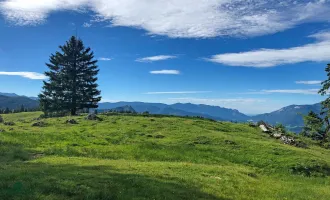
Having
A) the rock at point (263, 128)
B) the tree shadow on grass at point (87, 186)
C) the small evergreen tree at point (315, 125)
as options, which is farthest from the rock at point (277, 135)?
the tree shadow on grass at point (87, 186)

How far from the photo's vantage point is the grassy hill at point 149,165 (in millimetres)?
16344

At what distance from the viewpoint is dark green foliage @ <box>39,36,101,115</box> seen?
74125 millimetres

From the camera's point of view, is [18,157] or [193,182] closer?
[193,182]

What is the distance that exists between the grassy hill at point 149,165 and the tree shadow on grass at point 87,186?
42 millimetres

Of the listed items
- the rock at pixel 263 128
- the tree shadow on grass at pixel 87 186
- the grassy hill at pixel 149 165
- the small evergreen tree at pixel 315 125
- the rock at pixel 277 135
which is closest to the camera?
the tree shadow on grass at pixel 87 186

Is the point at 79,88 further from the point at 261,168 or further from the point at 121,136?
the point at 261,168

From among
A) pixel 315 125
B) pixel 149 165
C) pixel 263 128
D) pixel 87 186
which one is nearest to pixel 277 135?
pixel 263 128

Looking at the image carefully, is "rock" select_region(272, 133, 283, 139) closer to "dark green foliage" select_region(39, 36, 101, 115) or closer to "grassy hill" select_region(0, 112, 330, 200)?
"grassy hill" select_region(0, 112, 330, 200)

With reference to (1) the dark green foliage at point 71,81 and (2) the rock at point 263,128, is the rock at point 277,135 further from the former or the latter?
(1) the dark green foliage at point 71,81

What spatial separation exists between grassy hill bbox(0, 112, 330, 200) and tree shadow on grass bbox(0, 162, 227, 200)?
42mm

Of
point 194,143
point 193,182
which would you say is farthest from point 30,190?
point 194,143

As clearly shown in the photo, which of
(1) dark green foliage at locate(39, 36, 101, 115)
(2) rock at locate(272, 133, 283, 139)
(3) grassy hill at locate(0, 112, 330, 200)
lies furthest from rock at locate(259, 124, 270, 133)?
(1) dark green foliage at locate(39, 36, 101, 115)

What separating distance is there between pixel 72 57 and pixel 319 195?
215 feet

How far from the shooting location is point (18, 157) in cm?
2702
